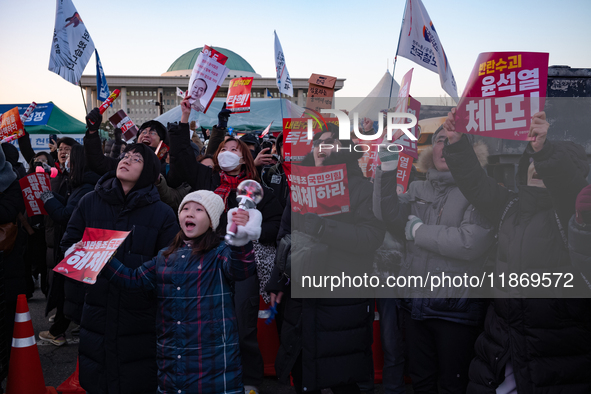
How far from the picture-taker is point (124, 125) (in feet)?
Result: 15.4

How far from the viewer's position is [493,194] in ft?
7.68

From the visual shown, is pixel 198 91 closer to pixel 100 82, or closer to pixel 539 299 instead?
pixel 100 82

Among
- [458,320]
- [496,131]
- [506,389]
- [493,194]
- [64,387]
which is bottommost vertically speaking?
[64,387]

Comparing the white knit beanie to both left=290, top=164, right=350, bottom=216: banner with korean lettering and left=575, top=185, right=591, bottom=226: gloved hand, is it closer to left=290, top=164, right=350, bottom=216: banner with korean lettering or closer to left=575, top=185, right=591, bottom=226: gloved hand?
left=290, top=164, right=350, bottom=216: banner with korean lettering

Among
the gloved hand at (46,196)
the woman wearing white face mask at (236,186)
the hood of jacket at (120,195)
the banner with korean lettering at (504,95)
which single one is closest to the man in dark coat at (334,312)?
the woman wearing white face mask at (236,186)

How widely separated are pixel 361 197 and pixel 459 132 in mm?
750

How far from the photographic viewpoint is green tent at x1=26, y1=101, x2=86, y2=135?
43.3 feet

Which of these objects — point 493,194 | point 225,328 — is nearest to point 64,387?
point 225,328

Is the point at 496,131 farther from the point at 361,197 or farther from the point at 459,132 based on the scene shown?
the point at 361,197

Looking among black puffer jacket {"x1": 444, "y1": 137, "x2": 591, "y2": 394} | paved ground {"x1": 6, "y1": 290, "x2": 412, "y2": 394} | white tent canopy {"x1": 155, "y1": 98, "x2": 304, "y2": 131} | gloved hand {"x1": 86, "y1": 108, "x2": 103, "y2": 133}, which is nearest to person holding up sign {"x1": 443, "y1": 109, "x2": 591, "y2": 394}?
black puffer jacket {"x1": 444, "y1": 137, "x2": 591, "y2": 394}

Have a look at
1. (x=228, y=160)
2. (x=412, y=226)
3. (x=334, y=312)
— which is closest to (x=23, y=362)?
(x=228, y=160)

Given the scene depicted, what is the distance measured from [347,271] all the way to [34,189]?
107 inches

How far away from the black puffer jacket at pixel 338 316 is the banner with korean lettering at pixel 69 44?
3981 millimetres

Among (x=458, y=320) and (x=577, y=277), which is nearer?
(x=577, y=277)
